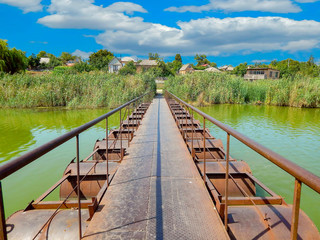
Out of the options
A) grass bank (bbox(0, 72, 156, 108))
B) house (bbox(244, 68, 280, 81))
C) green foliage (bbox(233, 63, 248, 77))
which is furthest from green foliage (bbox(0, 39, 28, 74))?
green foliage (bbox(233, 63, 248, 77))

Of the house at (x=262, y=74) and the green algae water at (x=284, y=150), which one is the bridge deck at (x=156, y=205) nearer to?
the green algae water at (x=284, y=150)

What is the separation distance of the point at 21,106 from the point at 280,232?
836 inches

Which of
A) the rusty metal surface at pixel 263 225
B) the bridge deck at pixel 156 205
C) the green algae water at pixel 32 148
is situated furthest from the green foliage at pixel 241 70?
the rusty metal surface at pixel 263 225

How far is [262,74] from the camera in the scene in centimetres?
5947

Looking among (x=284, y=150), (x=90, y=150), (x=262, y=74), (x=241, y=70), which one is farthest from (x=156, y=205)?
(x=241, y=70)

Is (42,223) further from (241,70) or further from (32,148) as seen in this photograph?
(241,70)

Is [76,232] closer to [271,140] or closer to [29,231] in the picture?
[29,231]

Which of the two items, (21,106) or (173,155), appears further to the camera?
(21,106)

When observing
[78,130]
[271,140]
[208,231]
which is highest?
[78,130]

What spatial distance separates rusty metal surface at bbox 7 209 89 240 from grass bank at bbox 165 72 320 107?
1962 centimetres

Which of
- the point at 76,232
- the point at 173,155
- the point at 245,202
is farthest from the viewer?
the point at 173,155

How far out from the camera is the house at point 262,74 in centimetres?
5825

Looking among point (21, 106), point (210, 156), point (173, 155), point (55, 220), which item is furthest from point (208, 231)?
point (21, 106)

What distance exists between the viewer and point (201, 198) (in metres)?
2.76
